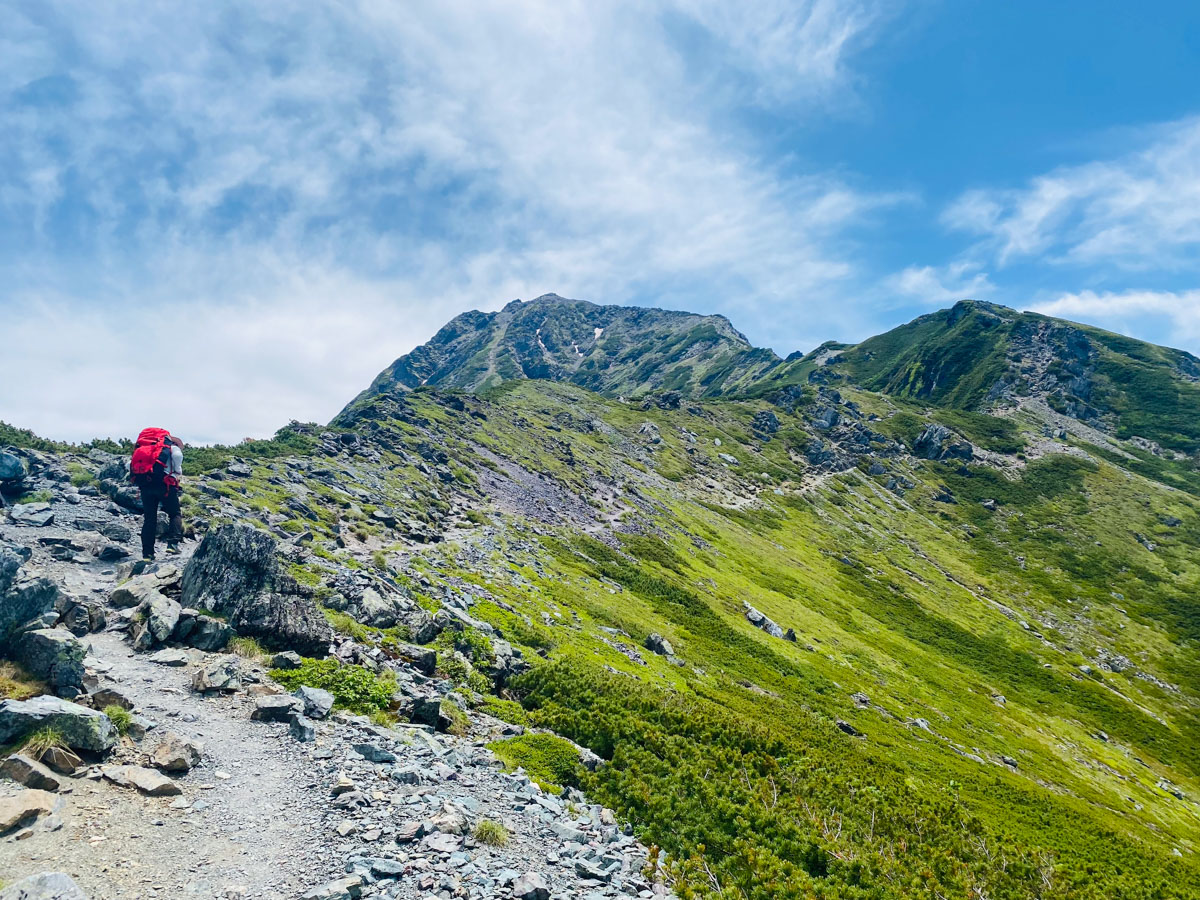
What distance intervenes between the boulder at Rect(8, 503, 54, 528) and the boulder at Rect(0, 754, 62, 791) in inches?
970

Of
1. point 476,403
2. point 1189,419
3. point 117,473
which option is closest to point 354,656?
point 117,473

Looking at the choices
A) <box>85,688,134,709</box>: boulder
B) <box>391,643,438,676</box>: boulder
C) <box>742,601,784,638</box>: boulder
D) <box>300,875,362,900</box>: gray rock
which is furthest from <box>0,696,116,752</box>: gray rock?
<box>742,601,784,638</box>: boulder

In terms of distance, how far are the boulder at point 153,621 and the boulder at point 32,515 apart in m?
13.8

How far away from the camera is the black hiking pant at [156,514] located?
1080 inches

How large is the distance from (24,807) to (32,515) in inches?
1072

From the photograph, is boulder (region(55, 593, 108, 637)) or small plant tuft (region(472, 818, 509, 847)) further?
boulder (region(55, 593, 108, 637))

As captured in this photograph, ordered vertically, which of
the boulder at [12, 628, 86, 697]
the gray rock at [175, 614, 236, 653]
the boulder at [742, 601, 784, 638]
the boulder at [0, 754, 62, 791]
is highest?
the boulder at [12, 628, 86, 697]

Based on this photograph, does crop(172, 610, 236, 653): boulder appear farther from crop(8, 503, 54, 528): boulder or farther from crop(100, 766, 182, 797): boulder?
crop(8, 503, 54, 528): boulder

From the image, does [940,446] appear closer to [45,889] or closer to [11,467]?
[11,467]

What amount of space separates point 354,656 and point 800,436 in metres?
196

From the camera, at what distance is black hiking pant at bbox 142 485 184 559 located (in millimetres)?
27438

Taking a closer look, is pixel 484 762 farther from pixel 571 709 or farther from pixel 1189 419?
pixel 1189 419

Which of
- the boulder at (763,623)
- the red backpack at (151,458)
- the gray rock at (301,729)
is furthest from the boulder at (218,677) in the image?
the boulder at (763,623)

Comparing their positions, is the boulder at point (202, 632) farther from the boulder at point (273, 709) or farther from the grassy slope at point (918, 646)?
the grassy slope at point (918, 646)
